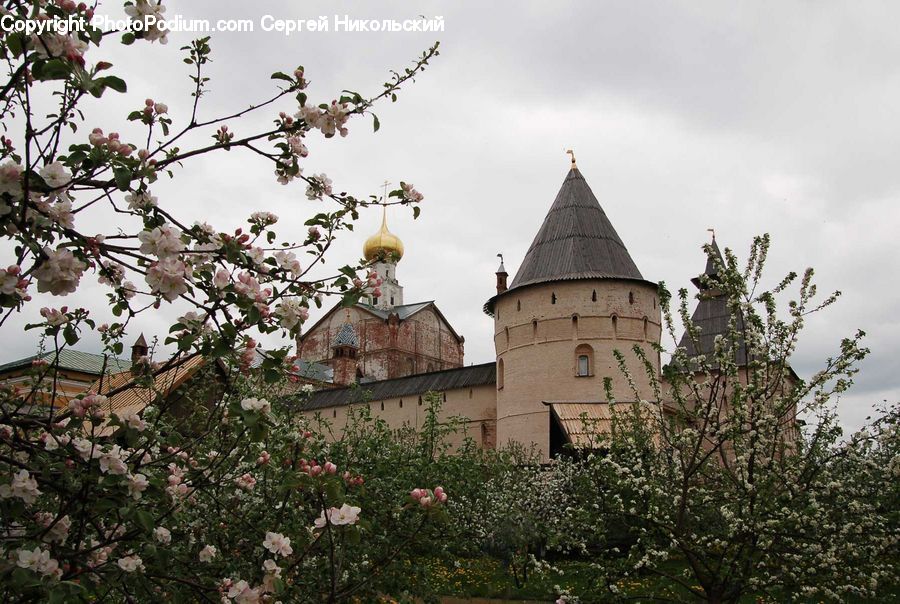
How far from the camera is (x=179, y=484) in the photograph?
9.68 feet

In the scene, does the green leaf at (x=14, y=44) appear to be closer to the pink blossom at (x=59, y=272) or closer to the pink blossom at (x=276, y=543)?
the pink blossom at (x=59, y=272)

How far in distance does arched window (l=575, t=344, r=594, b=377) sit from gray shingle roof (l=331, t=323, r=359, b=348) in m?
23.0

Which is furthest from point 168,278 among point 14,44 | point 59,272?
point 14,44

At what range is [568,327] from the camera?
23750 mm

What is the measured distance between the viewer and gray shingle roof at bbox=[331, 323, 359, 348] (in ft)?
148

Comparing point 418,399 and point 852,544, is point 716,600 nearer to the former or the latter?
point 852,544

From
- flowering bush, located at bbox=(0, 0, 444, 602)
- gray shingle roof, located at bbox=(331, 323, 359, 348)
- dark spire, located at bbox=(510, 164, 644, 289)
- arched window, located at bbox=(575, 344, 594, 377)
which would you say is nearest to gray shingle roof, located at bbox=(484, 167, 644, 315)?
dark spire, located at bbox=(510, 164, 644, 289)

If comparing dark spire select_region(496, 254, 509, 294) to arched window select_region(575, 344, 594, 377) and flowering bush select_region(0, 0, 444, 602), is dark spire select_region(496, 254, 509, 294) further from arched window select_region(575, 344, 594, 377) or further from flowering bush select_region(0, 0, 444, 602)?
flowering bush select_region(0, 0, 444, 602)

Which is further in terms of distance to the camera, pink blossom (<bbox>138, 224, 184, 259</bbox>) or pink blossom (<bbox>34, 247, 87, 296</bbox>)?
pink blossom (<bbox>138, 224, 184, 259</bbox>)

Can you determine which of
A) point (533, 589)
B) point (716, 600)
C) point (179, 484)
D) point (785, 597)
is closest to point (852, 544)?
point (716, 600)

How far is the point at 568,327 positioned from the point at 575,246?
9.37ft

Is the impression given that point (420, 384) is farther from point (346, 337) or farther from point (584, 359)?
point (346, 337)

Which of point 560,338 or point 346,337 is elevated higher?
point 346,337

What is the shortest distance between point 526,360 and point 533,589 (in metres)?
12.4
